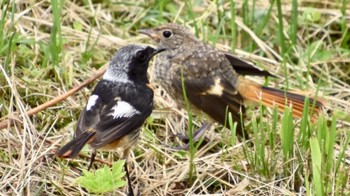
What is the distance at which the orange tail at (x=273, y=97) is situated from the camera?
593 cm

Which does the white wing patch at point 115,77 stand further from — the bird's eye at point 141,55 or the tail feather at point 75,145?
the tail feather at point 75,145

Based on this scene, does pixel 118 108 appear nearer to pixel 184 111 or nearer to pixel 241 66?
pixel 184 111

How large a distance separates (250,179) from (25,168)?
1.32 m

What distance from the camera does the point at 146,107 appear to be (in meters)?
5.27

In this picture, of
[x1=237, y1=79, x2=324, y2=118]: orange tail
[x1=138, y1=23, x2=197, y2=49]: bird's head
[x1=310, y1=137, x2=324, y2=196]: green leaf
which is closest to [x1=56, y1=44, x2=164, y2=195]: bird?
[x1=138, y1=23, x2=197, y2=49]: bird's head

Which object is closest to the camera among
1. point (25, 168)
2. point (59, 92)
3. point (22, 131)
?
point (25, 168)

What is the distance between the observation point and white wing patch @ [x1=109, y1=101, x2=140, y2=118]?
199 inches

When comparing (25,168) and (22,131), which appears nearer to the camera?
(25,168)

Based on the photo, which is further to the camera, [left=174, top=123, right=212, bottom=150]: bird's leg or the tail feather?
[left=174, top=123, right=212, bottom=150]: bird's leg

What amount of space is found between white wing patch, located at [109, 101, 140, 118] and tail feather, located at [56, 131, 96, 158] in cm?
23

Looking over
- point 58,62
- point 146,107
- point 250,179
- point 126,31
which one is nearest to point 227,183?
point 250,179

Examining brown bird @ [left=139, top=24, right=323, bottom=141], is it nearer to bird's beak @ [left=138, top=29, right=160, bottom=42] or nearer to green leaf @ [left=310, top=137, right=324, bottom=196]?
bird's beak @ [left=138, top=29, right=160, bottom=42]

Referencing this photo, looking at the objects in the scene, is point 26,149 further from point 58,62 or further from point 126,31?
point 126,31

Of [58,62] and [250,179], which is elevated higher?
[58,62]
